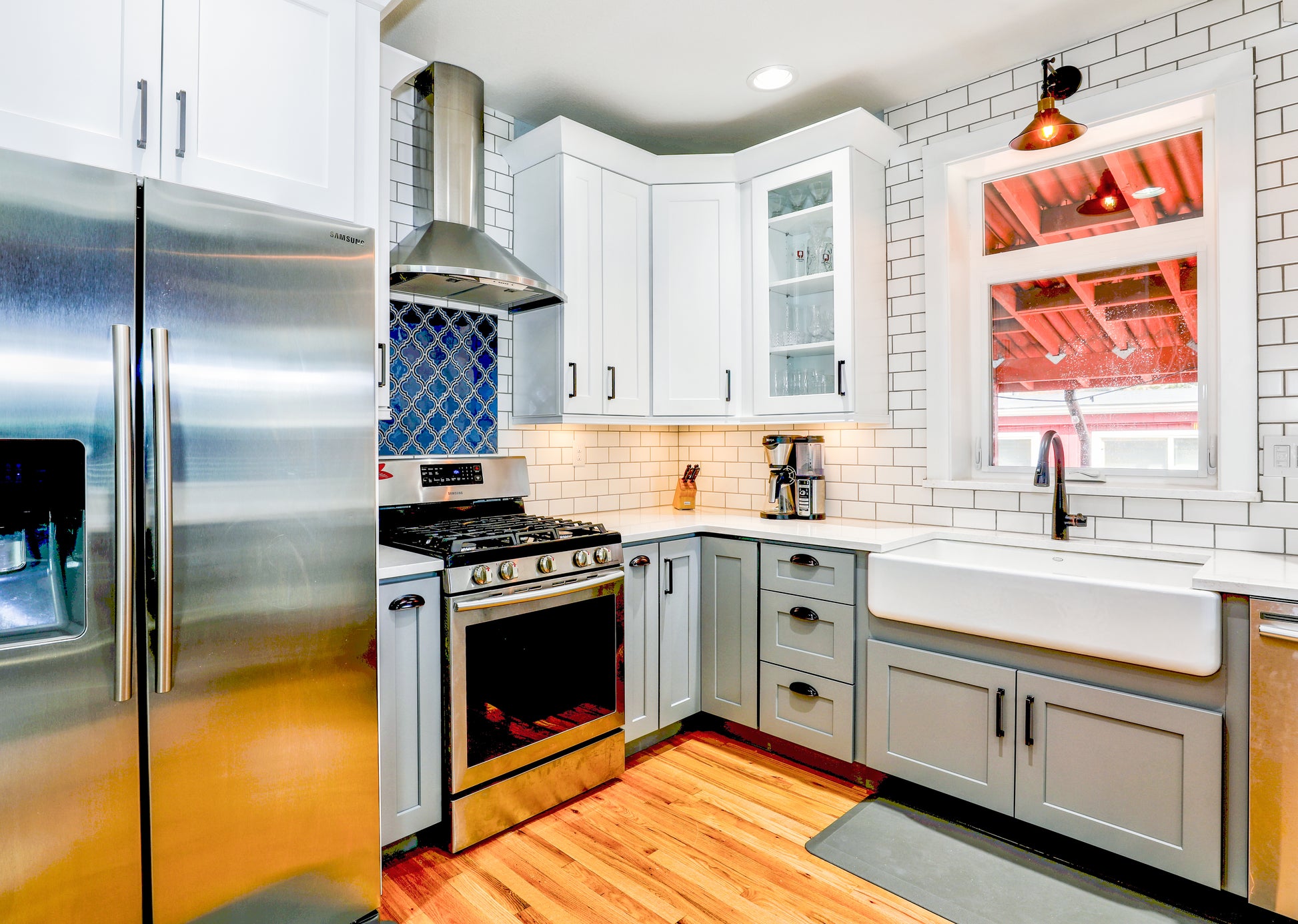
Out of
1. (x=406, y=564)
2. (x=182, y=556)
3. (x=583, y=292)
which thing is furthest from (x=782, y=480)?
(x=182, y=556)

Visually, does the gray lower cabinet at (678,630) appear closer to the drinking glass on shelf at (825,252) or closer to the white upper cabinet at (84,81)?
the drinking glass on shelf at (825,252)

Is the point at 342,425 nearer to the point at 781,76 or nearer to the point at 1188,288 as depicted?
the point at 781,76

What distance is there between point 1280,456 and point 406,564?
2639 mm

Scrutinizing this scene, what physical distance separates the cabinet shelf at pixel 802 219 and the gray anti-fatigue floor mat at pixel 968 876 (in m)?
2.27

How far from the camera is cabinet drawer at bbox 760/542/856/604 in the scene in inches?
97.7

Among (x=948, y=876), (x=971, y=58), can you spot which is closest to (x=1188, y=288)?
(x=971, y=58)

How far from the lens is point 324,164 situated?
6.11 feet

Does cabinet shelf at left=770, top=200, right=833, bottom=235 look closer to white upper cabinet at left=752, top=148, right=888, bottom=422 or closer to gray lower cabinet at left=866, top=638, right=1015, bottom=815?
white upper cabinet at left=752, top=148, right=888, bottom=422

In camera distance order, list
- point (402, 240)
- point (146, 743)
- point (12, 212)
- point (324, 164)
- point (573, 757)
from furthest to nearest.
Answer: point (402, 240)
point (573, 757)
point (324, 164)
point (146, 743)
point (12, 212)

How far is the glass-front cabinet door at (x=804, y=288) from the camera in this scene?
2.83m

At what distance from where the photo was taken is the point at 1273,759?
5.60 feet

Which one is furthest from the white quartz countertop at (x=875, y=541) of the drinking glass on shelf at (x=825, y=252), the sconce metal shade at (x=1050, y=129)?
the sconce metal shade at (x=1050, y=129)

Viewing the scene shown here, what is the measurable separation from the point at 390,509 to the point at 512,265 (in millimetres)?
996

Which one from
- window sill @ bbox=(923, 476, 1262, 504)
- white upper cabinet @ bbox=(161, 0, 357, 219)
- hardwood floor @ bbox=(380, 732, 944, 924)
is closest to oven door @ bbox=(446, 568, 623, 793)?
hardwood floor @ bbox=(380, 732, 944, 924)
